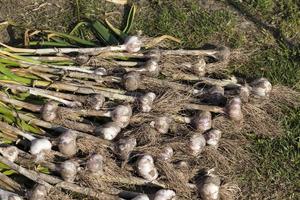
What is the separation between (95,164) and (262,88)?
3.90 feet

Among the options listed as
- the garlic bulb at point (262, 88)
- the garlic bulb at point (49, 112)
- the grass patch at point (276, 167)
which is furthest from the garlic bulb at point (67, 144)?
the garlic bulb at point (262, 88)

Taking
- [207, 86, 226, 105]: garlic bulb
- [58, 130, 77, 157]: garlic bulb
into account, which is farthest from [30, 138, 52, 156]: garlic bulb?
[207, 86, 226, 105]: garlic bulb

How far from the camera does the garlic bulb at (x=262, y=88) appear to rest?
142 inches

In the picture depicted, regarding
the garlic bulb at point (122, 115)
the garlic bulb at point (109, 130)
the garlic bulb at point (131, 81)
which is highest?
the garlic bulb at point (131, 81)

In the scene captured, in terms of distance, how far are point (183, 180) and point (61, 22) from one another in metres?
1.81

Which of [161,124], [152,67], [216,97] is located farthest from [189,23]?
[161,124]

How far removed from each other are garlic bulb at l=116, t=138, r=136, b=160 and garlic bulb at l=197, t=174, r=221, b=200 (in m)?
0.45

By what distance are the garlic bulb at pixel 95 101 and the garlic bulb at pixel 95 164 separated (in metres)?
0.37

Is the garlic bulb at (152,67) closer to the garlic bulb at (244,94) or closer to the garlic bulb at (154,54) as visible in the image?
the garlic bulb at (154,54)

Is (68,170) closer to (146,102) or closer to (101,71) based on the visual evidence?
(146,102)

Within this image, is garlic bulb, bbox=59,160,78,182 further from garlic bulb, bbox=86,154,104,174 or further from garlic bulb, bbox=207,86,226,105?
garlic bulb, bbox=207,86,226,105

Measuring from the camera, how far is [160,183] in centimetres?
323

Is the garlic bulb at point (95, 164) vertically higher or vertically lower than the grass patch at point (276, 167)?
higher

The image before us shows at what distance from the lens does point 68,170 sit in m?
3.23
